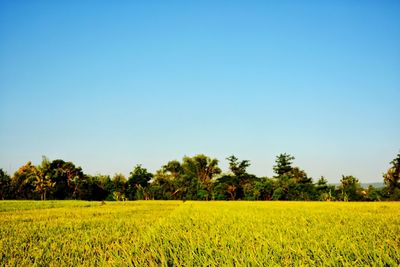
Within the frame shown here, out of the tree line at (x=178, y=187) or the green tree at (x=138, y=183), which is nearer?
the tree line at (x=178, y=187)

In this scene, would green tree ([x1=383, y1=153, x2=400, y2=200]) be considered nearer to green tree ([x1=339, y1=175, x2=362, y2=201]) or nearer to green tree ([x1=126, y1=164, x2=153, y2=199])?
green tree ([x1=339, y1=175, x2=362, y2=201])

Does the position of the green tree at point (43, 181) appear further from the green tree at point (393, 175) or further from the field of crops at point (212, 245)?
the green tree at point (393, 175)

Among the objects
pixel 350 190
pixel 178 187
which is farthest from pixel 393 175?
pixel 178 187

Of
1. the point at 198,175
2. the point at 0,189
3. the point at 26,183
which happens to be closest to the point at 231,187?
the point at 198,175

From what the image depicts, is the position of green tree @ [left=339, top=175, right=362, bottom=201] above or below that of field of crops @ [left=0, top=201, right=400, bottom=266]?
below

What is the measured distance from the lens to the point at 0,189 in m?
38.8

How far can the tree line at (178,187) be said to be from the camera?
1391 inches

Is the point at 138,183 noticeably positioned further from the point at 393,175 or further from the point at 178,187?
the point at 393,175

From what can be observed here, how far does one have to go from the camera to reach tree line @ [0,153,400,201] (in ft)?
116

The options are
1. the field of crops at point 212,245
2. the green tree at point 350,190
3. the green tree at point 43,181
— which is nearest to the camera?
the field of crops at point 212,245

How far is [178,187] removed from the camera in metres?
43.6

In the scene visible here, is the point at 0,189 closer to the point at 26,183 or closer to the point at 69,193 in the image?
the point at 26,183

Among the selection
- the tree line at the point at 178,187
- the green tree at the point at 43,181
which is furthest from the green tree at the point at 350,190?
the green tree at the point at 43,181

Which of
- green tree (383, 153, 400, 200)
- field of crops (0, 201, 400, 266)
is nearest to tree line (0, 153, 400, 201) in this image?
green tree (383, 153, 400, 200)
